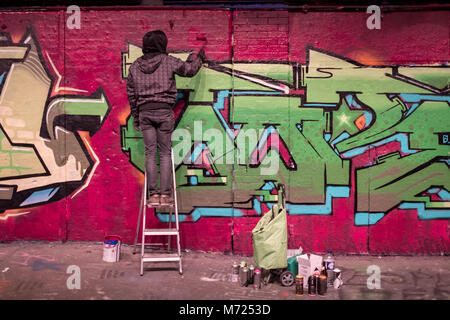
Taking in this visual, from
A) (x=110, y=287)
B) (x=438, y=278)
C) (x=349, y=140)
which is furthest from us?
(x=349, y=140)

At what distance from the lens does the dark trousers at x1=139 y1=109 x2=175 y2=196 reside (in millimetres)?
5914

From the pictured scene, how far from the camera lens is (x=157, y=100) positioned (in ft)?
19.3

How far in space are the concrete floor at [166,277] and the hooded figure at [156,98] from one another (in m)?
0.96

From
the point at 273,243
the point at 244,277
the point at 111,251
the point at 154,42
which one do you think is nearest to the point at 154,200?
the point at 111,251

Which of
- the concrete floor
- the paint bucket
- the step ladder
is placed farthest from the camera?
the paint bucket

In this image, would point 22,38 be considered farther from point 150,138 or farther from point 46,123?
point 150,138

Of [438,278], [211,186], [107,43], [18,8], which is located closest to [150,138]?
[211,186]

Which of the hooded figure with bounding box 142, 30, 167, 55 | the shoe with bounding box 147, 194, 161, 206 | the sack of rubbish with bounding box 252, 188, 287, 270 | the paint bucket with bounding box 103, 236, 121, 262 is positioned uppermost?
the hooded figure with bounding box 142, 30, 167, 55

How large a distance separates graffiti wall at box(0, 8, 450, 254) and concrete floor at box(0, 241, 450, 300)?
0.48 meters

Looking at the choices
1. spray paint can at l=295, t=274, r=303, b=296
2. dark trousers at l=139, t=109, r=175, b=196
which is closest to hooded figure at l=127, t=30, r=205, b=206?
dark trousers at l=139, t=109, r=175, b=196

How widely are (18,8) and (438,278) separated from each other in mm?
6737

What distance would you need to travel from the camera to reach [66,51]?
6699 mm

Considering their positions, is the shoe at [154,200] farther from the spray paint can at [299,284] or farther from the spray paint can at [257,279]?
the spray paint can at [299,284]

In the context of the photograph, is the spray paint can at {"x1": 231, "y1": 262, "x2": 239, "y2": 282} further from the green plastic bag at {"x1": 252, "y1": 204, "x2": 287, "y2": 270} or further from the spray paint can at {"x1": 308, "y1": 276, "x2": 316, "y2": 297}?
the spray paint can at {"x1": 308, "y1": 276, "x2": 316, "y2": 297}
